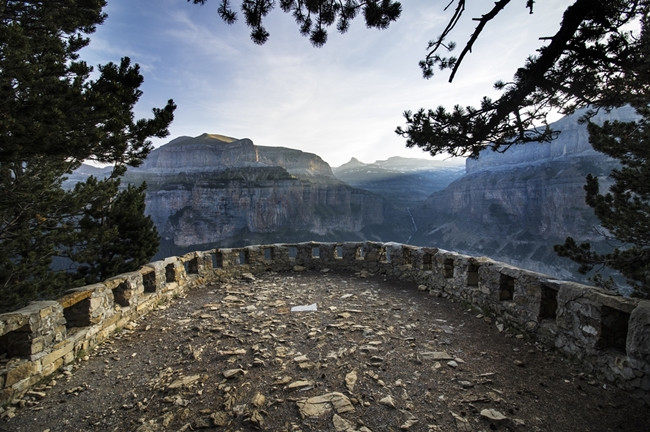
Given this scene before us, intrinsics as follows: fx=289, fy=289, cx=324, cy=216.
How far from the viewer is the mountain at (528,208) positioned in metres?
66.1

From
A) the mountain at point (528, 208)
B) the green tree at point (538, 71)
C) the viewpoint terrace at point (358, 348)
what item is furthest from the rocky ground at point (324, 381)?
the mountain at point (528, 208)

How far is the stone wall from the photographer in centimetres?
400

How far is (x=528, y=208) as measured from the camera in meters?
80.0

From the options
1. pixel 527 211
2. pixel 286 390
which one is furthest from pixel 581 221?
pixel 286 390

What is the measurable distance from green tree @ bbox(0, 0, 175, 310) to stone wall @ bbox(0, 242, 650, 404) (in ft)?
10.1

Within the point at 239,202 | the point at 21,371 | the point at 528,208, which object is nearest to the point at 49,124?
the point at 21,371

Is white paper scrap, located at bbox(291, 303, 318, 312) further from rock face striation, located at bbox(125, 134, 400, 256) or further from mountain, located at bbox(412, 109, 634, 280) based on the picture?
rock face striation, located at bbox(125, 134, 400, 256)

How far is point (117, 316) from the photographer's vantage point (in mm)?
6422

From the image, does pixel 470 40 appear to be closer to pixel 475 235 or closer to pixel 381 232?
pixel 475 235

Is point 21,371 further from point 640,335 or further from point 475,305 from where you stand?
point 475,305

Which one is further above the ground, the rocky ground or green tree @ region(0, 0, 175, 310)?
green tree @ region(0, 0, 175, 310)

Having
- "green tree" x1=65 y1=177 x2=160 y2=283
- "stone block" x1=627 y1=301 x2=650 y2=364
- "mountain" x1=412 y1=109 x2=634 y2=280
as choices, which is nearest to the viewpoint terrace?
"stone block" x1=627 y1=301 x2=650 y2=364

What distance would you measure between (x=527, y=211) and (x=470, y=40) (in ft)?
306

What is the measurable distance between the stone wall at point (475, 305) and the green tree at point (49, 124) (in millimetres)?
3078
